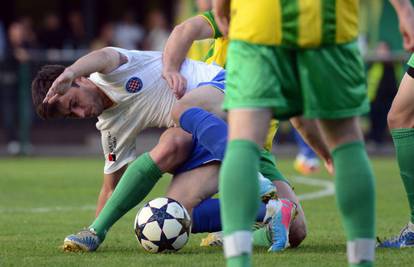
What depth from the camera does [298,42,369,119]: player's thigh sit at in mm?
4523

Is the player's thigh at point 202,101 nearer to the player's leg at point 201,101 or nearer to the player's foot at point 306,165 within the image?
the player's leg at point 201,101

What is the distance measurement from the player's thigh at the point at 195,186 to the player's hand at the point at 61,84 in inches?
40.3

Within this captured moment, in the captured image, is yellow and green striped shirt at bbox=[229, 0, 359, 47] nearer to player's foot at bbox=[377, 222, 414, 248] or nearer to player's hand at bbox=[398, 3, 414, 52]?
player's hand at bbox=[398, 3, 414, 52]

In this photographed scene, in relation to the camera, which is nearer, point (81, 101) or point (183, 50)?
point (81, 101)

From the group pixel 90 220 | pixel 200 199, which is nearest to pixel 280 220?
pixel 200 199

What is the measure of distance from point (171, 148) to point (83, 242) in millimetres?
736

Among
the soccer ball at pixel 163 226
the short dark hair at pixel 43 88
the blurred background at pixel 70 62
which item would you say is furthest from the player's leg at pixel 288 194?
the blurred background at pixel 70 62

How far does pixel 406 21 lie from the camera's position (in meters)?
4.47

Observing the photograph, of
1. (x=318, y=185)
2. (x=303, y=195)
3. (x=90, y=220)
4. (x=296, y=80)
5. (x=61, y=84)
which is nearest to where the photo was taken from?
(x=296, y=80)

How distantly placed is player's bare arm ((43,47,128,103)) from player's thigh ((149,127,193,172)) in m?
0.52

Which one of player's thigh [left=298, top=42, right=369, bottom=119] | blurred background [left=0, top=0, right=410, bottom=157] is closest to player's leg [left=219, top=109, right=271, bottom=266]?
player's thigh [left=298, top=42, right=369, bottom=119]

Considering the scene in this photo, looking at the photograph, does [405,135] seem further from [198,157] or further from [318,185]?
[318,185]

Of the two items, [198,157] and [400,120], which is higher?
[400,120]

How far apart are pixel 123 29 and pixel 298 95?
1791 centimetres
